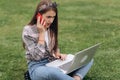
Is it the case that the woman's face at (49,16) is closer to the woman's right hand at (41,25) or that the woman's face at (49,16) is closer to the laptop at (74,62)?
the woman's right hand at (41,25)

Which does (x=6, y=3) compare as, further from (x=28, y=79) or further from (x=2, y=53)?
(x=28, y=79)

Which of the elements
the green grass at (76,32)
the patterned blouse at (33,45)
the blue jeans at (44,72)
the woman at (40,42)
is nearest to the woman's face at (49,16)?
the woman at (40,42)

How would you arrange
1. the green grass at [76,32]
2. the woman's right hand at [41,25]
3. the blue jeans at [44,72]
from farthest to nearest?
the green grass at [76,32] < the woman's right hand at [41,25] < the blue jeans at [44,72]

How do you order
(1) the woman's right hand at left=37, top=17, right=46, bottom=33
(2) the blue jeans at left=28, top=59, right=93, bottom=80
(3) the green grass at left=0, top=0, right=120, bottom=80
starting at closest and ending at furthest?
(2) the blue jeans at left=28, top=59, right=93, bottom=80
(1) the woman's right hand at left=37, top=17, right=46, bottom=33
(3) the green grass at left=0, top=0, right=120, bottom=80

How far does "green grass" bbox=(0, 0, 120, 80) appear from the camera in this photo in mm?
6164

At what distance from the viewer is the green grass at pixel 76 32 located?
20.2 feet

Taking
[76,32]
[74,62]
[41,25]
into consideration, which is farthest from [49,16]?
[76,32]

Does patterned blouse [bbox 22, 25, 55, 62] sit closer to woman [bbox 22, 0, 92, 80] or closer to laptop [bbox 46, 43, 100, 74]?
woman [bbox 22, 0, 92, 80]

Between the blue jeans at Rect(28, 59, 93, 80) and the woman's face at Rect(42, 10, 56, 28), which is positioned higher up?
the woman's face at Rect(42, 10, 56, 28)

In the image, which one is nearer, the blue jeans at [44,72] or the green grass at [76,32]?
the blue jeans at [44,72]

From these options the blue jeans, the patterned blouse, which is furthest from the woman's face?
the blue jeans

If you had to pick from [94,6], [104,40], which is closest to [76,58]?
[104,40]

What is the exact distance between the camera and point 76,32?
28.2ft

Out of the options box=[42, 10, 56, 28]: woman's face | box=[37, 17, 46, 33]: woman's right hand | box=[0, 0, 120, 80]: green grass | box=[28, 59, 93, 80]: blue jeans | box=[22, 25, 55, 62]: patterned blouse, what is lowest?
box=[0, 0, 120, 80]: green grass
